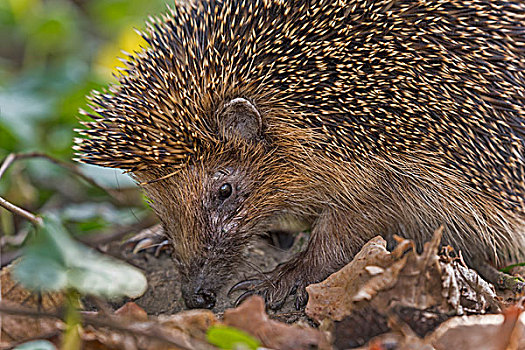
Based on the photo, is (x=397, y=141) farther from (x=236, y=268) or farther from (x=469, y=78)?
(x=236, y=268)

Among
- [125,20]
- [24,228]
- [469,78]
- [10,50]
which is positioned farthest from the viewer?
[10,50]

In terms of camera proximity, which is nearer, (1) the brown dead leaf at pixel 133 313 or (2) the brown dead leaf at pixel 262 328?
(2) the brown dead leaf at pixel 262 328

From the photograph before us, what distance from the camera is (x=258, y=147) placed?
13.9 ft

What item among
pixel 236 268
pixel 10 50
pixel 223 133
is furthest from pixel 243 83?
pixel 10 50

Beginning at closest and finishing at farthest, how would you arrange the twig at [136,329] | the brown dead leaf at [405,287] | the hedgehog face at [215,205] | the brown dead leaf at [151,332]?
the twig at [136,329]
the brown dead leaf at [151,332]
the brown dead leaf at [405,287]
the hedgehog face at [215,205]

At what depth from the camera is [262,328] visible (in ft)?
8.59

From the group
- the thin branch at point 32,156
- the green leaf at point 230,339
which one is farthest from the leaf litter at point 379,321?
the thin branch at point 32,156

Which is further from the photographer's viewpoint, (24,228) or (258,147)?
(24,228)

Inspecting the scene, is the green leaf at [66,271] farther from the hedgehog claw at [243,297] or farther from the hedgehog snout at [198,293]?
the hedgehog claw at [243,297]

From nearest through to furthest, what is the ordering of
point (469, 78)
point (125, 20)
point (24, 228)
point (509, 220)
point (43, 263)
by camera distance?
point (43, 263)
point (469, 78)
point (509, 220)
point (24, 228)
point (125, 20)

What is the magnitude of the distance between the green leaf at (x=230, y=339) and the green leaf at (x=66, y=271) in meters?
0.53

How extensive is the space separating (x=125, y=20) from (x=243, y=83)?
5.35 m

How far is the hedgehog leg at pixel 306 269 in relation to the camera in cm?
401

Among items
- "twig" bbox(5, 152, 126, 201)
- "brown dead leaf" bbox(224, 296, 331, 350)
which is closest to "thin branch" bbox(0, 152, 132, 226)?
"twig" bbox(5, 152, 126, 201)
